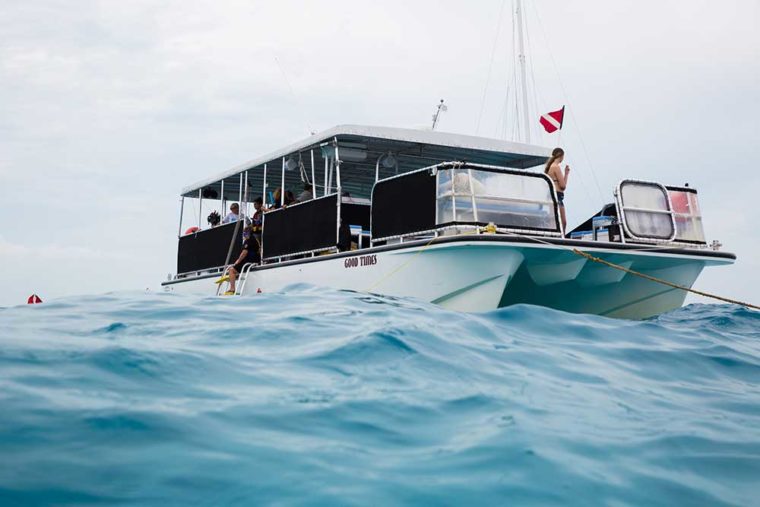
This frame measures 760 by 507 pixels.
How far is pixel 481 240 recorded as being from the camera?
385 inches

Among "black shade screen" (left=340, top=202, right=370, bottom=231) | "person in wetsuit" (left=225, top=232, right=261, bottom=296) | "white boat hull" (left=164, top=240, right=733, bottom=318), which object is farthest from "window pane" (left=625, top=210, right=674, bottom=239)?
"person in wetsuit" (left=225, top=232, right=261, bottom=296)

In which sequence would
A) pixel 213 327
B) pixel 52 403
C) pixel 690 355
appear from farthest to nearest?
pixel 690 355
pixel 213 327
pixel 52 403

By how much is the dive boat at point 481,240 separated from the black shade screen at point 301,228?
20mm

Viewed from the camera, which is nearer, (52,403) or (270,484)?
(270,484)

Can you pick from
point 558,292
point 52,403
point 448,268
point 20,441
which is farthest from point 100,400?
point 558,292

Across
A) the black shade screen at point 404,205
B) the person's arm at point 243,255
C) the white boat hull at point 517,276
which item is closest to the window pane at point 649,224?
the white boat hull at point 517,276

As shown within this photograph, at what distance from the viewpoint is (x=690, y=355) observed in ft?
23.1

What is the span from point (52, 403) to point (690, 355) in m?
5.47

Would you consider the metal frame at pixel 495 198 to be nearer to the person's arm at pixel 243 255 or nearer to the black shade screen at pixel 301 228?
the black shade screen at pixel 301 228

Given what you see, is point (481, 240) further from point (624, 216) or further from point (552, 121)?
point (552, 121)

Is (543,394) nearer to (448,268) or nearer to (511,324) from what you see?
(511,324)

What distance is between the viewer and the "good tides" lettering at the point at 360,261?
11.2 meters

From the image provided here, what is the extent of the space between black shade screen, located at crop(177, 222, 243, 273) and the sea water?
28.6 feet

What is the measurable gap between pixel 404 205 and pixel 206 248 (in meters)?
7.28
